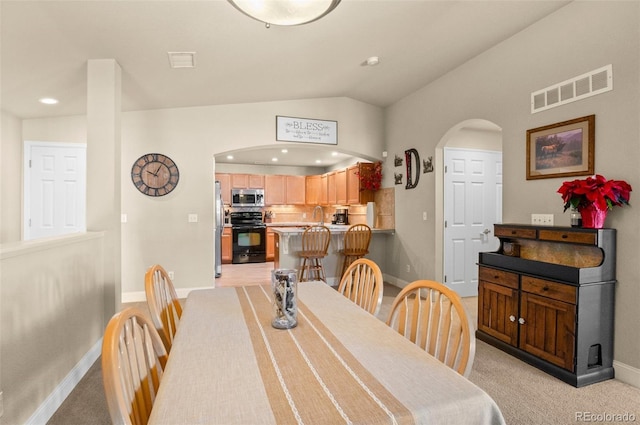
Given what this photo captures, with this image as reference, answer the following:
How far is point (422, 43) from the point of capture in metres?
3.47

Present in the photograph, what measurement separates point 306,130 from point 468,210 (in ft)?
8.54

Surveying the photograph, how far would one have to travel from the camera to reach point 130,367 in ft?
3.35

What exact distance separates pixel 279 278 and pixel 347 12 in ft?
7.62

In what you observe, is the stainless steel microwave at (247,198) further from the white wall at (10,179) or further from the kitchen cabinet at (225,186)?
the white wall at (10,179)

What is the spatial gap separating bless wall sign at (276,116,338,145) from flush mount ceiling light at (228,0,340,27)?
326 cm

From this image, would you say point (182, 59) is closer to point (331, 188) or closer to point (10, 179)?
point (10, 179)

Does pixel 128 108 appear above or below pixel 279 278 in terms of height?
above

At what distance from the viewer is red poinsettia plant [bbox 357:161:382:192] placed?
5731 mm

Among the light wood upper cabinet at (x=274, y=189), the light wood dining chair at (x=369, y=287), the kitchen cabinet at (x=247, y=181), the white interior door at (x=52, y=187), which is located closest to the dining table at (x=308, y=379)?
Result: the light wood dining chair at (x=369, y=287)

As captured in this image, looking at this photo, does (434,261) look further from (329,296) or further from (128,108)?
(128,108)

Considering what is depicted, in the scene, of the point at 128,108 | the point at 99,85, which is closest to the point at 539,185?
the point at 99,85

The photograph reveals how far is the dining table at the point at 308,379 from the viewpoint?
2.83 ft

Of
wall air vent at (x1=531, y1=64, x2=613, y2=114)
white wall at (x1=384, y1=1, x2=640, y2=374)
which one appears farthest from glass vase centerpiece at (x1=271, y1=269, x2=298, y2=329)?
wall air vent at (x1=531, y1=64, x2=613, y2=114)

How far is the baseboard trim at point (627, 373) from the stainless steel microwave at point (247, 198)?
6818mm
